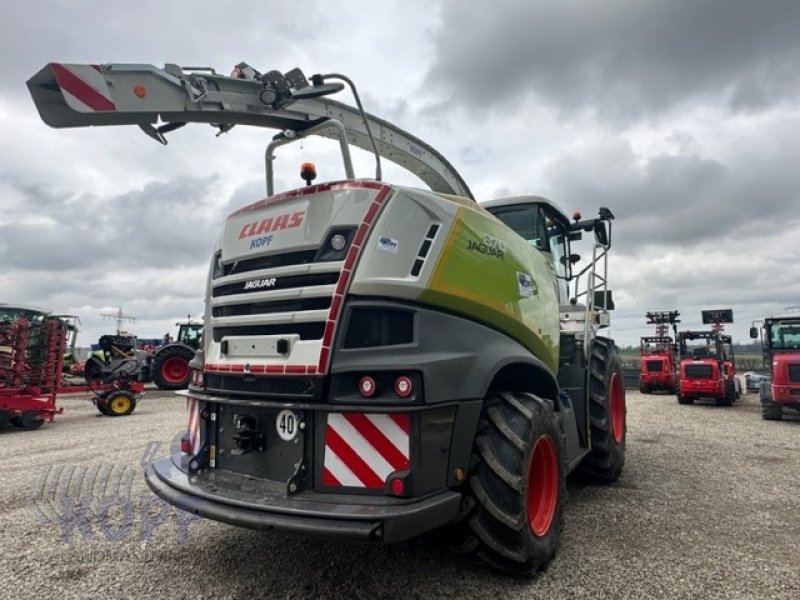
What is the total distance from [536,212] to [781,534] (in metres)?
3.45

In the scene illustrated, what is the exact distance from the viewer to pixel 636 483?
217 inches

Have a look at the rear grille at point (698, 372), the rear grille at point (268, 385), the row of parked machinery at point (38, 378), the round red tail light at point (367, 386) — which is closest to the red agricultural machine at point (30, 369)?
the row of parked machinery at point (38, 378)

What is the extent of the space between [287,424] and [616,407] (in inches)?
177

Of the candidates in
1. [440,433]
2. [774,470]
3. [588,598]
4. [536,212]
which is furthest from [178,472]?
[774,470]

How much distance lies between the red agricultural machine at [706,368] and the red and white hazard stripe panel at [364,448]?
52.6ft

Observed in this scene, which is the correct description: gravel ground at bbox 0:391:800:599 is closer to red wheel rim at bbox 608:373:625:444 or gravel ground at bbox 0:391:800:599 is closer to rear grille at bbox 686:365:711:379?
red wheel rim at bbox 608:373:625:444

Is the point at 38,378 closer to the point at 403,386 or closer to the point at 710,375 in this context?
the point at 403,386

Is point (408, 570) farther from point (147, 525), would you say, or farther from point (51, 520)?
point (51, 520)

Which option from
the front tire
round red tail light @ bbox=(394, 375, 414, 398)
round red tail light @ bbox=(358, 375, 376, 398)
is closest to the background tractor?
the front tire

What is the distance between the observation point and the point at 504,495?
2.91 m

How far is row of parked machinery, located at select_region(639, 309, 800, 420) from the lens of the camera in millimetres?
11938

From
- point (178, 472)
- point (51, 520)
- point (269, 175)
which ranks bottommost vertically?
point (51, 520)

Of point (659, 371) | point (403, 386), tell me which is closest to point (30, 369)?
point (403, 386)

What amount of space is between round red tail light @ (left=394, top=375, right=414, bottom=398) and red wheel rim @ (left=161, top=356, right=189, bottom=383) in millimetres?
15454
